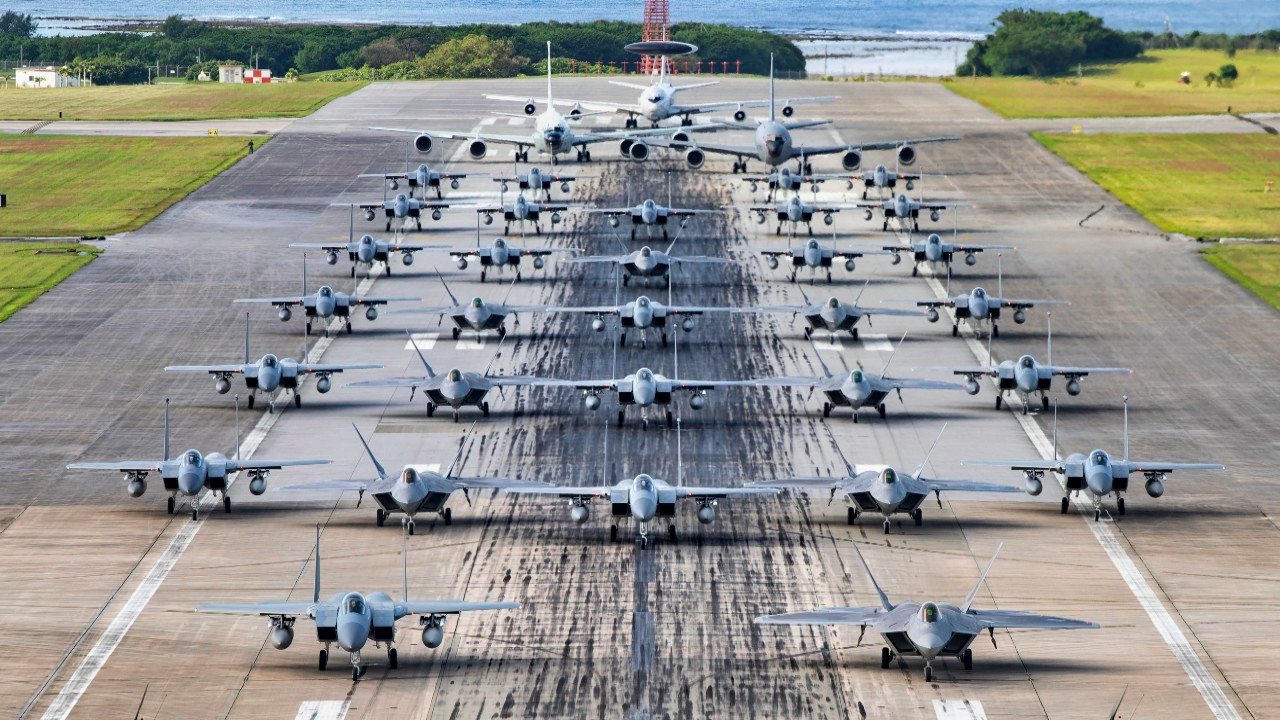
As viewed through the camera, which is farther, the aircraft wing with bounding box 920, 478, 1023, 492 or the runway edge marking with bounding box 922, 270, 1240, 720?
the aircraft wing with bounding box 920, 478, 1023, 492

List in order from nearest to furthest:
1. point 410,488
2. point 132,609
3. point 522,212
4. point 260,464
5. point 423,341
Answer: point 132,609 → point 410,488 → point 260,464 → point 423,341 → point 522,212

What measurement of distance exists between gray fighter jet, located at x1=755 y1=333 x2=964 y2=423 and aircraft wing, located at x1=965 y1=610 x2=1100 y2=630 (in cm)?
2589

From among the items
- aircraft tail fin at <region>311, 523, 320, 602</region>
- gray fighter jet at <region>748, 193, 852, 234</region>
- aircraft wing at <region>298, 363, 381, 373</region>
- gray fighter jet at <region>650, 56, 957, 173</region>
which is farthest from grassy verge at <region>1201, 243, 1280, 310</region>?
aircraft tail fin at <region>311, 523, 320, 602</region>

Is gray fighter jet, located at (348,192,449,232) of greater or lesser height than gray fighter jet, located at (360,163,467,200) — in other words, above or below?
below

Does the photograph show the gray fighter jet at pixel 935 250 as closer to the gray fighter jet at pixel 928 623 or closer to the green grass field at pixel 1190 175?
the green grass field at pixel 1190 175

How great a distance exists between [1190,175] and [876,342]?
66214 millimetres

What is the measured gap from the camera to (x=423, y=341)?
98.5 meters

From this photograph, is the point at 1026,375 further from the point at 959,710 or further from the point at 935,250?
the point at 959,710

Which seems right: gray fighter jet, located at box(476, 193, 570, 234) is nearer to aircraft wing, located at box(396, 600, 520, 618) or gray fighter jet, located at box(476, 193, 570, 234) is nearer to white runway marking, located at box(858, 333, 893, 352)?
white runway marking, located at box(858, 333, 893, 352)

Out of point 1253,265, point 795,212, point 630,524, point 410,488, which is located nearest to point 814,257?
point 795,212

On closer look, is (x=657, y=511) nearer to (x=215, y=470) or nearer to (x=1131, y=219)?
(x=215, y=470)

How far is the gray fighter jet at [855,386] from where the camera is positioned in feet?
267

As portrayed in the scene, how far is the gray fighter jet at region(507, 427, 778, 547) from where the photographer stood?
65.7 m

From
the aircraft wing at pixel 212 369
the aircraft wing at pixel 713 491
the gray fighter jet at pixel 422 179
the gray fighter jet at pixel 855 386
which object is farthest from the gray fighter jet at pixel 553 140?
the aircraft wing at pixel 713 491
